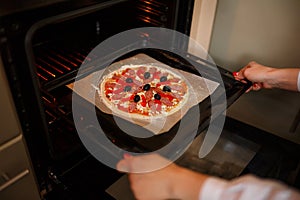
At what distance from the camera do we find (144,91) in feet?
3.48

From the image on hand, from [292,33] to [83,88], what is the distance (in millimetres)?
745

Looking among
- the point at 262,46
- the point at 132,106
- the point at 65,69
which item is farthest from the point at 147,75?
the point at 262,46

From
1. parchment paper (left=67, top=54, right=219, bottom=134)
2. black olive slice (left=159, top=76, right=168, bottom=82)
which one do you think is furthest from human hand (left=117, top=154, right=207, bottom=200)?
black olive slice (left=159, top=76, right=168, bottom=82)

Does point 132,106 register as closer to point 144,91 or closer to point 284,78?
point 144,91

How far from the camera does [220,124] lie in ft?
4.10

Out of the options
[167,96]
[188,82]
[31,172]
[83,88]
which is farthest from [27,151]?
[188,82]

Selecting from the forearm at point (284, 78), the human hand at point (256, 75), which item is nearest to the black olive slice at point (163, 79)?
the human hand at point (256, 75)

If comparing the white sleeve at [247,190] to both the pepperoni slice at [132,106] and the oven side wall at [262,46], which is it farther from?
the oven side wall at [262,46]

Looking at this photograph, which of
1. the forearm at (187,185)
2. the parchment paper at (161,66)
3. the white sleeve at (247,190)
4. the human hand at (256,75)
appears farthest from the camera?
the human hand at (256,75)

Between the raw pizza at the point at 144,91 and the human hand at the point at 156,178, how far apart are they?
0.76ft

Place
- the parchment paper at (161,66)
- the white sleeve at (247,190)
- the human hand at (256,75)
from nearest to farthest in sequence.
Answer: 1. the white sleeve at (247,190)
2. the parchment paper at (161,66)
3. the human hand at (256,75)

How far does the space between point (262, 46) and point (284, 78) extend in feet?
0.67

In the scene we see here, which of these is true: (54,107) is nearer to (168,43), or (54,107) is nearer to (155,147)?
(155,147)

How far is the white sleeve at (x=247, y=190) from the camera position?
0.57 metres
